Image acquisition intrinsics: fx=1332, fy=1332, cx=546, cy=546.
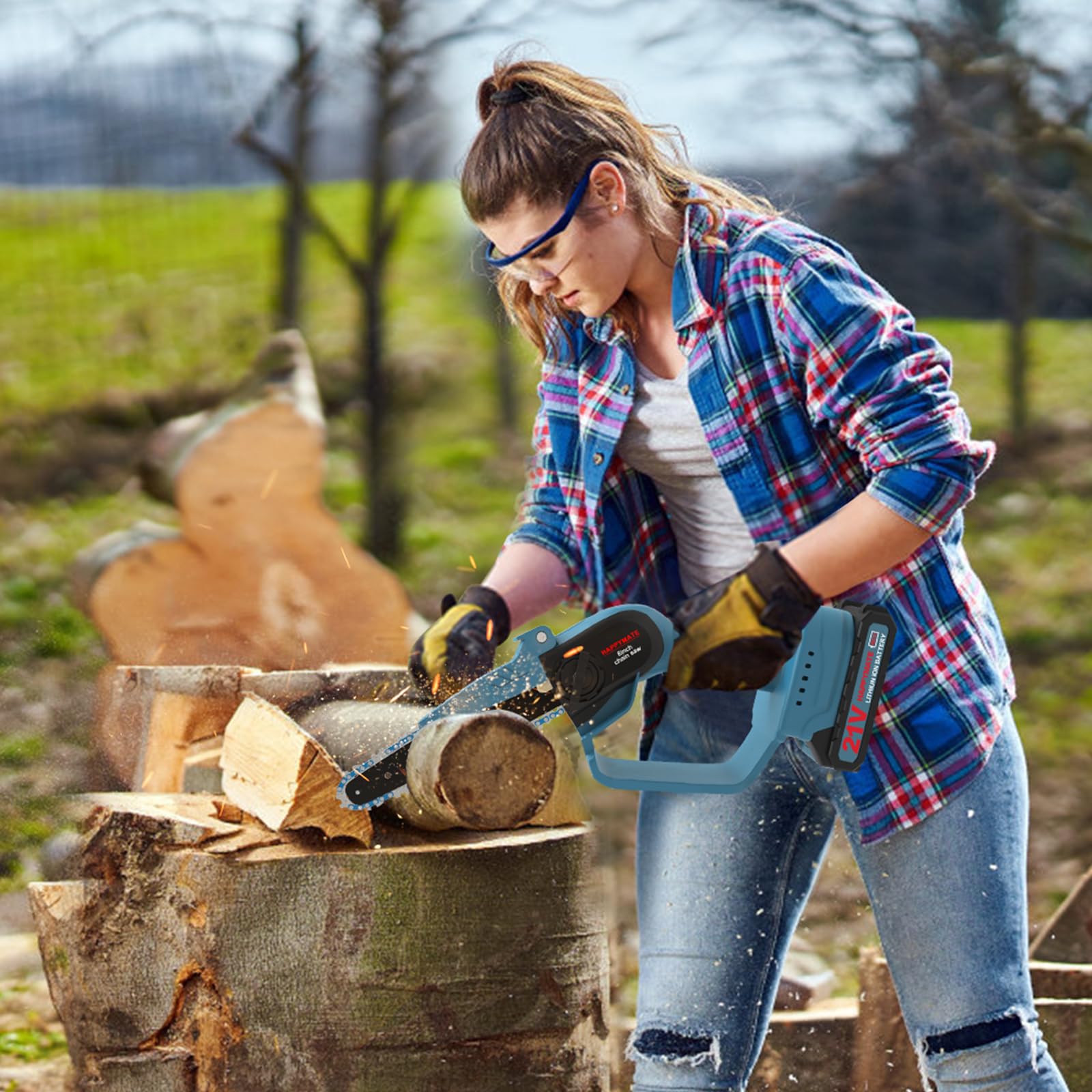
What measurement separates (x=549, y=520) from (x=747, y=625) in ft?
1.62

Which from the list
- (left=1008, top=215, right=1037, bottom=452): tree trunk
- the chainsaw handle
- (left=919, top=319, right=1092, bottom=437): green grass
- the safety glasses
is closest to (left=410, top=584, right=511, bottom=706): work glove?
the chainsaw handle

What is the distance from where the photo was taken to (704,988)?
1.73m

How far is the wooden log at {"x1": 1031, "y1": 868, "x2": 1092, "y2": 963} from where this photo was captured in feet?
9.21

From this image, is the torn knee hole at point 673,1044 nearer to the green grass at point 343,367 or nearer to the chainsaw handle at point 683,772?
the chainsaw handle at point 683,772

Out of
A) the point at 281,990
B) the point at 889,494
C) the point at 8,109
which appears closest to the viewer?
the point at 889,494

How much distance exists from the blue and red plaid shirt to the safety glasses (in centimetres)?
12

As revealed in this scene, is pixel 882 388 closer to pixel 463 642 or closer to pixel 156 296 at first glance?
pixel 463 642

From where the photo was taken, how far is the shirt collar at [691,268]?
1687 mm

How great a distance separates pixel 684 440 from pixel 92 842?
101 cm

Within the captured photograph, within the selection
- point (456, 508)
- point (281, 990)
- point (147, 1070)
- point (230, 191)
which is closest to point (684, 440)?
point (281, 990)

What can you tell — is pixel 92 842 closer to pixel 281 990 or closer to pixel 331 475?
pixel 281 990

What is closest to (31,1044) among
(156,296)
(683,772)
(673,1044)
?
(673,1044)

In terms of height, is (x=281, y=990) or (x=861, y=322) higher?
(x=861, y=322)

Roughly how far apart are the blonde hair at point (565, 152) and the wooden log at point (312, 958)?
83 centimetres
